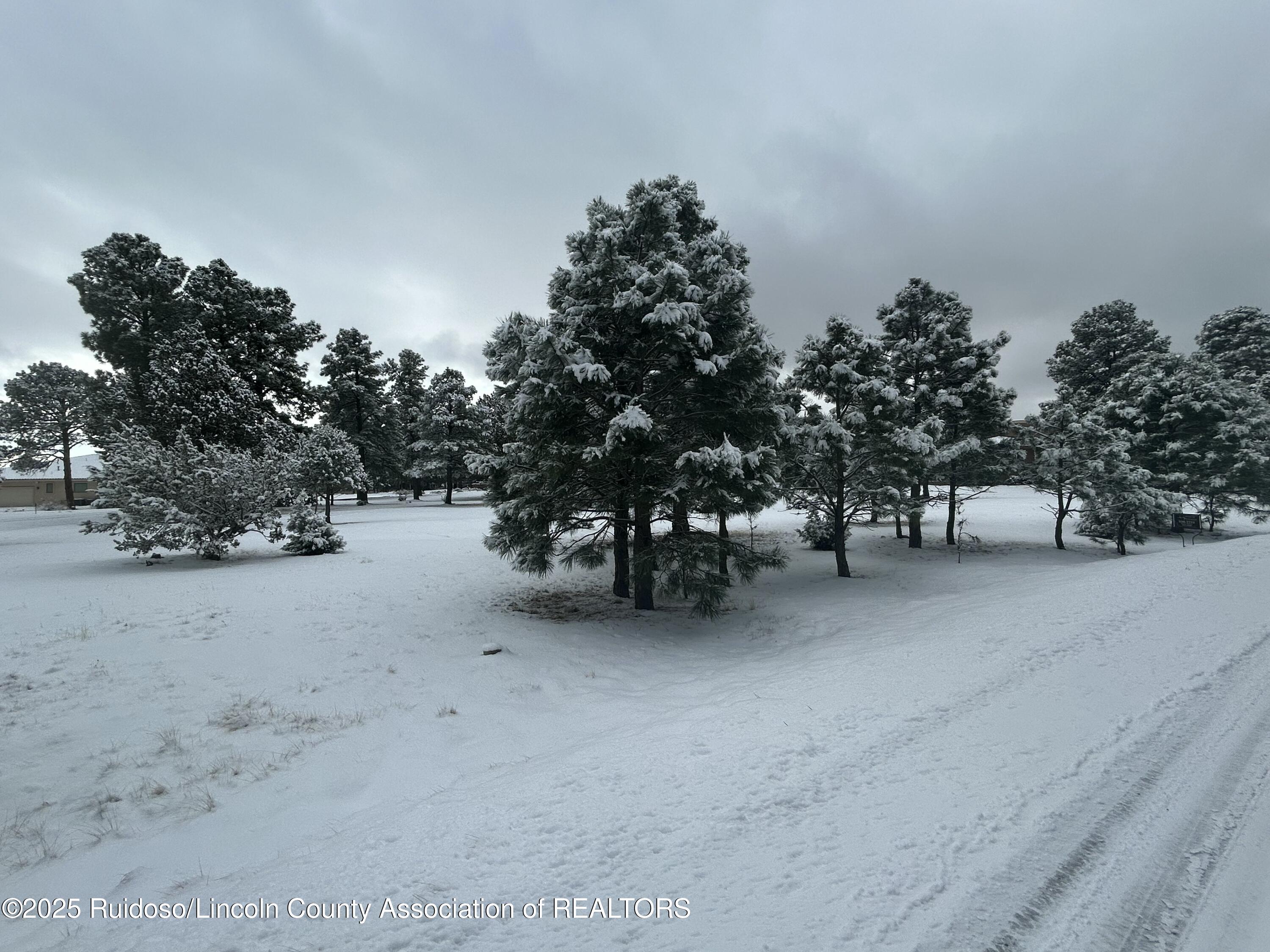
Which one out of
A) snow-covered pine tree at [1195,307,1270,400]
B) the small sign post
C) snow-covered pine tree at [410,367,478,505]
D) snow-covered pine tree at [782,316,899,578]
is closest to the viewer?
snow-covered pine tree at [782,316,899,578]

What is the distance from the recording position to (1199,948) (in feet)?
8.01

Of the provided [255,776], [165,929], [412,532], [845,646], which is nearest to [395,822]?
[165,929]

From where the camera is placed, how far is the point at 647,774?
4.09m

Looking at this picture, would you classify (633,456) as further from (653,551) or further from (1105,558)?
(1105,558)

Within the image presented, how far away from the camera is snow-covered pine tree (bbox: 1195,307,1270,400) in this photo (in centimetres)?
3288

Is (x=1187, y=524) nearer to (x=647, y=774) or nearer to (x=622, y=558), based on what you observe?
(x=622, y=558)

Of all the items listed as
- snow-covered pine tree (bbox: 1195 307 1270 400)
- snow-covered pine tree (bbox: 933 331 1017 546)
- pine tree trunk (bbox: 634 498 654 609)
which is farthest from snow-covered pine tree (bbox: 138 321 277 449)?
snow-covered pine tree (bbox: 1195 307 1270 400)

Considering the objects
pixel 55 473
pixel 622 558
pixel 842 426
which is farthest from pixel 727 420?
pixel 55 473

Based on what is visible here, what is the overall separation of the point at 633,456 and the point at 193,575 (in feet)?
36.3

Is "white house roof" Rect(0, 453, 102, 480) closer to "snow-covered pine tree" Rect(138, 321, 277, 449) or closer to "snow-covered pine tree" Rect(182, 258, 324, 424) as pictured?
"snow-covered pine tree" Rect(182, 258, 324, 424)

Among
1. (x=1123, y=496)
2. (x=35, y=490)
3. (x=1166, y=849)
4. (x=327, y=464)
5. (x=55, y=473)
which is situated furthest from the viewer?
(x=55, y=473)

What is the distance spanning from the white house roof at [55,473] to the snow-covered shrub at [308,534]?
45.1 metres

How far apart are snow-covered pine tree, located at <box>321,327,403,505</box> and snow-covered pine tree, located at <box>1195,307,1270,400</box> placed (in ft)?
184

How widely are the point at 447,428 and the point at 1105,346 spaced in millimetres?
45886
